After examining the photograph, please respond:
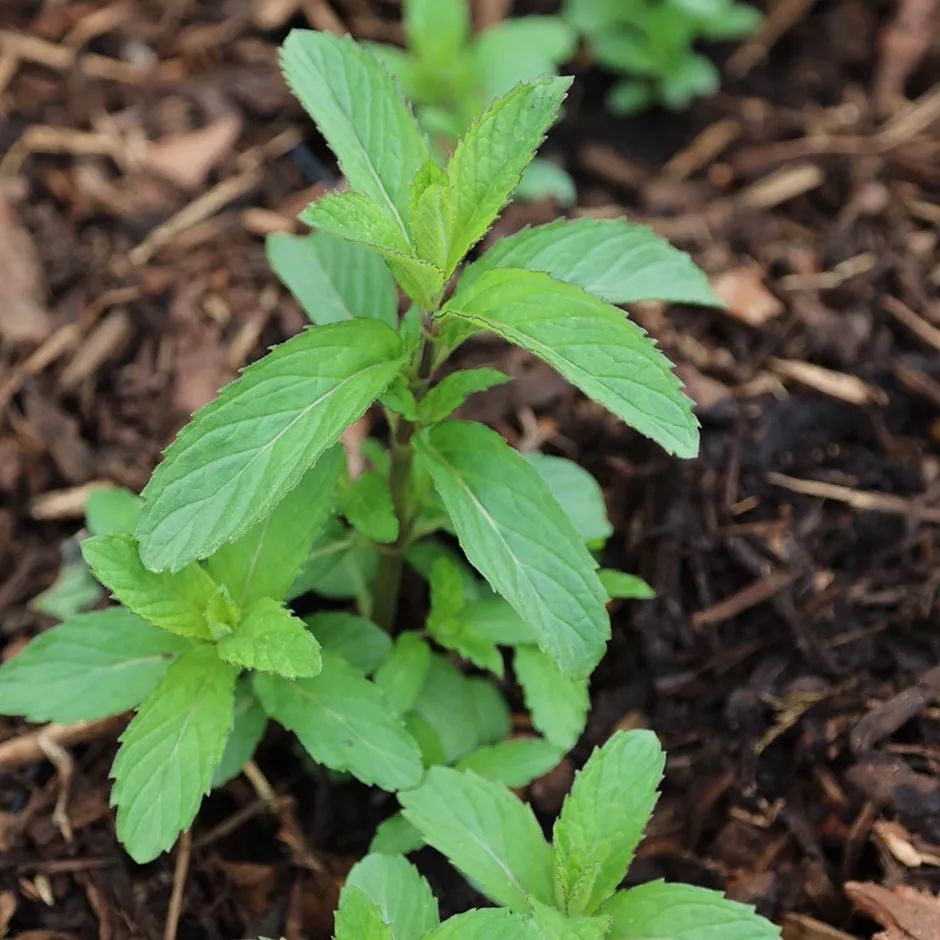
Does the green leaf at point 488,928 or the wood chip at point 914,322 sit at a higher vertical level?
the wood chip at point 914,322

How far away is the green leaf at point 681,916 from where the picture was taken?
1773 mm

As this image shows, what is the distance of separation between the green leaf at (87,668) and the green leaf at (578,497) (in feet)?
2.60

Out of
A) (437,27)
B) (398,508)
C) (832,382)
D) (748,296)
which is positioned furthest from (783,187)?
(398,508)

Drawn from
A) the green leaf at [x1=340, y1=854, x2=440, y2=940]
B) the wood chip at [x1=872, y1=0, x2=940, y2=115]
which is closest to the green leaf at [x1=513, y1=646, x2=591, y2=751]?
the green leaf at [x1=340, y1=854, x2=440, y2=940]

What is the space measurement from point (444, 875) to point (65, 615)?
0.98 meters

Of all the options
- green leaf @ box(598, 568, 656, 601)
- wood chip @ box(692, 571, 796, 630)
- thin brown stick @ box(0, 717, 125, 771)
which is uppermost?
green leaf @ box(598, 568, 656, 601)

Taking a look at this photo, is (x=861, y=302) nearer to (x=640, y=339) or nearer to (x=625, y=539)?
(x=625, y=539)

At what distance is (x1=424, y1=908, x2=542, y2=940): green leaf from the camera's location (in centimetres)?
168

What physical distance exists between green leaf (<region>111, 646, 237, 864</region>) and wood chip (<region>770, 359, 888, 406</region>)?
164 centimetres

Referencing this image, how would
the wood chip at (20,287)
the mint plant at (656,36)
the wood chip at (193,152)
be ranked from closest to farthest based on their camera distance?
the wood chip at (20,287)
the wood chip at (193,152)
the mint plant at (656,36)

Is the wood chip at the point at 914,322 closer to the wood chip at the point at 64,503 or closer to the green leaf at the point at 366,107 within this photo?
the green leaf at the point at 366,107

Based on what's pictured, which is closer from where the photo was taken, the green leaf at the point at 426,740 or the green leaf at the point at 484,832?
the green leaf at the point at 484,832

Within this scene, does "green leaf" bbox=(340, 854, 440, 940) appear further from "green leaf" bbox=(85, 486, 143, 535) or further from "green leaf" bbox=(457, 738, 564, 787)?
"green leaf" bbox=(85, 486, 143, 535)

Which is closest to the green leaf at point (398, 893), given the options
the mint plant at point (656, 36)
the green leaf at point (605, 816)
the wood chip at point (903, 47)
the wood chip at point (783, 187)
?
the green leaf at point (605, 816)
